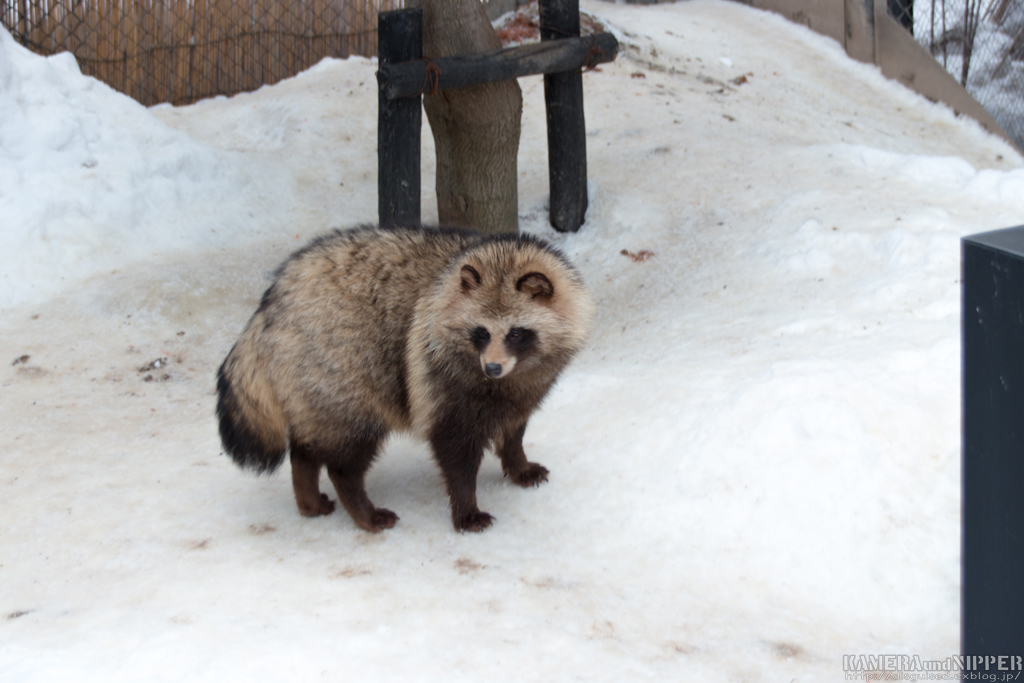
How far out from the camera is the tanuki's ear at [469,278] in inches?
135

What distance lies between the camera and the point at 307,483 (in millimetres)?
3834

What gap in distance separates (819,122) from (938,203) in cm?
322

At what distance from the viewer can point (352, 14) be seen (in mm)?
9875

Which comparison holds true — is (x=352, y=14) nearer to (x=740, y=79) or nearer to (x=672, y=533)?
(x=740, y=79)

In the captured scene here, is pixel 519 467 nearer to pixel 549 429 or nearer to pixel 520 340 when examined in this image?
pixel 549 429

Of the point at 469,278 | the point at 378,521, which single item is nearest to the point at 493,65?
the point at 469,278

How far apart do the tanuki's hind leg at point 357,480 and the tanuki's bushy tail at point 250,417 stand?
0.28 m

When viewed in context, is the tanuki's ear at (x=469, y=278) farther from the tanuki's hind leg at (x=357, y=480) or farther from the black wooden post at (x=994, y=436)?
the black wooden post at (x=994, y=436)

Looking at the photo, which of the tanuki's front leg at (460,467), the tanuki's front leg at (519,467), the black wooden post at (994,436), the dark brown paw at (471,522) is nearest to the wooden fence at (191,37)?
the tanuki's front leg at (519,467)

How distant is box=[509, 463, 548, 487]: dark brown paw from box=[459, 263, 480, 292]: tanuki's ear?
106cm

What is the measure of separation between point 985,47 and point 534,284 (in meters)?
9.46

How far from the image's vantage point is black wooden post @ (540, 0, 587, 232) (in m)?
6.61

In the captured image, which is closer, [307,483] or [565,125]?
[307,483]

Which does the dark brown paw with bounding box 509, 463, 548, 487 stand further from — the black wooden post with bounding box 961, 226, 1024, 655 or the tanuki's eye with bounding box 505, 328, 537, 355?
the black wooden post with bounding box 961, 226, 1024, 655
